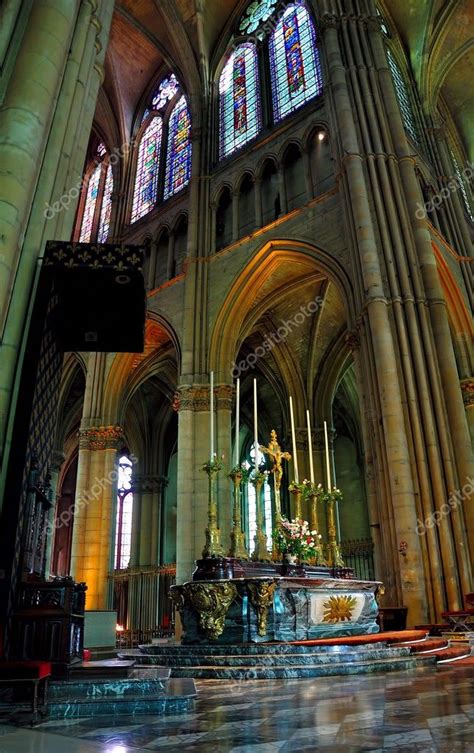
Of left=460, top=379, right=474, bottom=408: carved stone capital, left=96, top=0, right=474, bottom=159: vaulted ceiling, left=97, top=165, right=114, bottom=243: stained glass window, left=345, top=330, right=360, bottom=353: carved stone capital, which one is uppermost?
left=96, top=0, right=474, bottom=159: vaulted ceiling

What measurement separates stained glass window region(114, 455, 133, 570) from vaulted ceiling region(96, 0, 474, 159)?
16.0 meters

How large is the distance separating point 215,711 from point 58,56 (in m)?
7.81

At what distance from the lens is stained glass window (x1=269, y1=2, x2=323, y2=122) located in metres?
19.3

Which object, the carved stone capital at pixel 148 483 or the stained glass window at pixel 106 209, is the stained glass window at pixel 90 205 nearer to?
the stained glass window at pixel 106 209

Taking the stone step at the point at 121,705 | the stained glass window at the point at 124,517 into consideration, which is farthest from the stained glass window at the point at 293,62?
the stone step at the point at 121,705

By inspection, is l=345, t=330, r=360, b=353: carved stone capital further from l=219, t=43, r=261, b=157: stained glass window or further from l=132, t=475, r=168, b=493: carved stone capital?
l=132, t=475, r=168, b=493: carved stone capital

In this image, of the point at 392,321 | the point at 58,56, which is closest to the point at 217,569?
the point at 58,56

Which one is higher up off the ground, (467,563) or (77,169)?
(77,169)

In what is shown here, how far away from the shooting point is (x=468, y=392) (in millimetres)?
16469

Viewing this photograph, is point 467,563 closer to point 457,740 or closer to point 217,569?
point 217,569

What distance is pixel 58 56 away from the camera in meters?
7.52

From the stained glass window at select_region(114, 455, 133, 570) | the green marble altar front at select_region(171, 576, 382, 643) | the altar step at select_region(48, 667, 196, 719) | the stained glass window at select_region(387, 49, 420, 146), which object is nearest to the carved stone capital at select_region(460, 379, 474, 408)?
the stained glass window at select_region(387, 49, 420, 146)

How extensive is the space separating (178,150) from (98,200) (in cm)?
506

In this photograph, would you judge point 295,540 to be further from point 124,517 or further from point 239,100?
point 124,517
